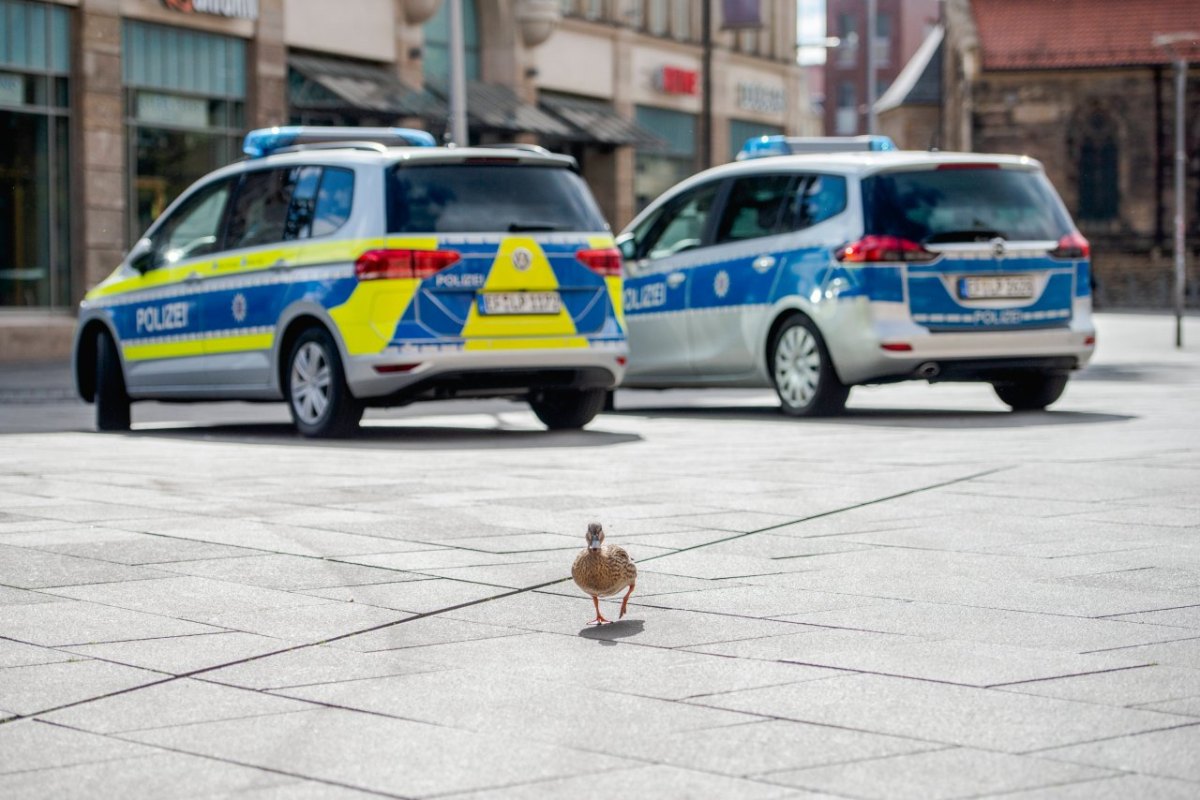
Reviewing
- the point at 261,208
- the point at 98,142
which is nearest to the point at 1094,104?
the point at 98,142

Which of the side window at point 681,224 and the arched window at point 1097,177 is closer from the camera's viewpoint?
the side window at point 681,224

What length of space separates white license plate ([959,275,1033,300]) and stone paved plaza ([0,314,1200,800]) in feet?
9.50

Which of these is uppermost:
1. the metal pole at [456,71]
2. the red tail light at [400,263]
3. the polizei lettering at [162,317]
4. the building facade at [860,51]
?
the building facade at [860,51]

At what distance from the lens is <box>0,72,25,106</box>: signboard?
26.4 meters

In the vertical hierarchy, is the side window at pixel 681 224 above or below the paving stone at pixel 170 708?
above

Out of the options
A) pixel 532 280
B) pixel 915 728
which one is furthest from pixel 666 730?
pixel 532 280

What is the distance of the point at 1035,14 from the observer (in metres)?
73.5

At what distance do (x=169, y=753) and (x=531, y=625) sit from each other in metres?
1.71

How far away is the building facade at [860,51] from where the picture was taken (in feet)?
361

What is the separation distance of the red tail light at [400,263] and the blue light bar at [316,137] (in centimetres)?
187

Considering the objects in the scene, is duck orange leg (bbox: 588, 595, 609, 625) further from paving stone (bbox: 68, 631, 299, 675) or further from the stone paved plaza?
paving stone (bbox: 68, 631, 299, 675)

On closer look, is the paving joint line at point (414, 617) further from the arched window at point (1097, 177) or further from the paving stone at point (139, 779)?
the arched window at point (1097, 177)

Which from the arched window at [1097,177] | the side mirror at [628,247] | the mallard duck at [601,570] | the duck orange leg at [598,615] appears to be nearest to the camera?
the mallard duck at [601,570]

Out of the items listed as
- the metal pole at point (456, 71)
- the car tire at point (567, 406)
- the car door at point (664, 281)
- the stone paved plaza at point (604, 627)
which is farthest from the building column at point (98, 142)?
the stone paved plaza at point (604, 627)
